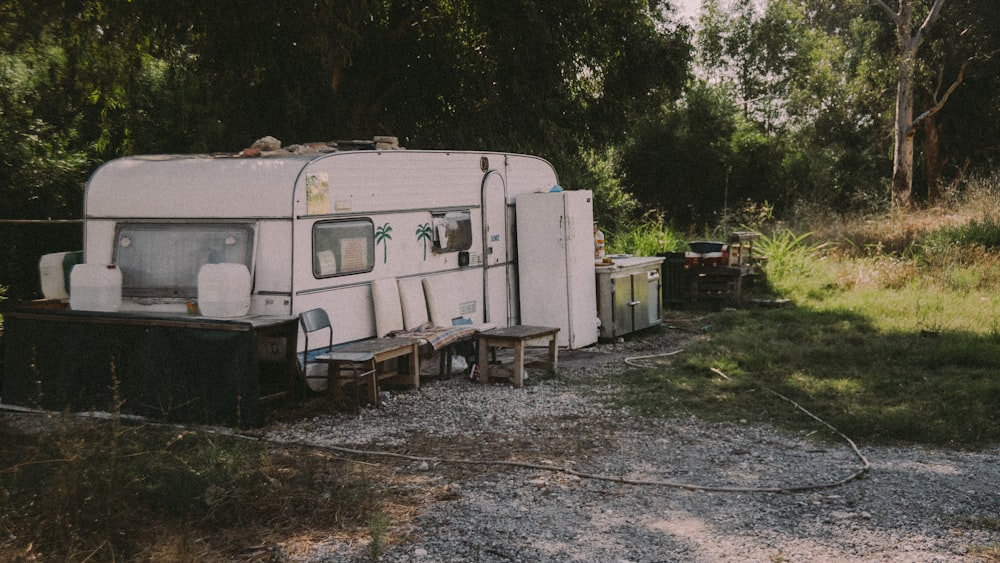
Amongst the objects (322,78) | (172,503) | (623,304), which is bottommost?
(172,503)

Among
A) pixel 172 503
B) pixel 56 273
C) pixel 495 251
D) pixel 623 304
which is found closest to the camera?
pixel 172 503

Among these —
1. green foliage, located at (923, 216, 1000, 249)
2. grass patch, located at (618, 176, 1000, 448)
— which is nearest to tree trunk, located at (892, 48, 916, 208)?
grass patch, located at (618, 176, 1000, 448)

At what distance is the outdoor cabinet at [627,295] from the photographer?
37.5 ft

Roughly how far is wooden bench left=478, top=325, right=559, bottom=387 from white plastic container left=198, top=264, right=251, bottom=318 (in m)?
2.52

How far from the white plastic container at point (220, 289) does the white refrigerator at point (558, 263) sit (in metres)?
4.01

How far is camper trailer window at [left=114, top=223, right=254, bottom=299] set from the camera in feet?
27.0

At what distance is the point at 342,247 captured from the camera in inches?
342

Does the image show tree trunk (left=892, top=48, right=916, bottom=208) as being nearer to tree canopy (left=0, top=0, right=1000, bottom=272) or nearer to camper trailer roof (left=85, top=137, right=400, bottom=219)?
tree canopy (left=0, top=0, right=1000, bottom=272)

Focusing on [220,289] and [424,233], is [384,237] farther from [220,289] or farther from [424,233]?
[220,289]

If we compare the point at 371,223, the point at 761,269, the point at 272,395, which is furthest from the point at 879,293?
the point at 272,395

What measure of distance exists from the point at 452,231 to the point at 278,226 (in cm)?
247

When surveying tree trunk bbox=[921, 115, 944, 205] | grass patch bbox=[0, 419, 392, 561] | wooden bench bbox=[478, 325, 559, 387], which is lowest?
grass patch bbox=[0, 419, 392, 561]

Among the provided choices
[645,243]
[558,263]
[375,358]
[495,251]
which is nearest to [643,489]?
[375,358]

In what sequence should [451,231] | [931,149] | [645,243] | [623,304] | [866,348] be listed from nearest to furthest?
1. [451,231]
2. [866,348]
3. [623,304]
4. [645,243]
5. [931,149]
